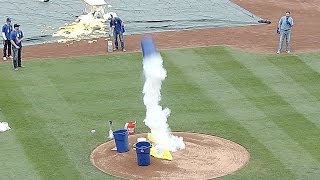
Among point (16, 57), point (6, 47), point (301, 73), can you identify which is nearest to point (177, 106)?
point (301, 73)

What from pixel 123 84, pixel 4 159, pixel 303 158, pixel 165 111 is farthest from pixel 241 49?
pixel 4 159

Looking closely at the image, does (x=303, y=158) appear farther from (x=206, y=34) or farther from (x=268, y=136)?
(x=206, y=34)

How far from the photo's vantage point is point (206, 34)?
108ft

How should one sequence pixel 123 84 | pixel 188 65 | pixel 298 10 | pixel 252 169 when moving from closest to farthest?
pixel 252 169 → pixel 123 84 → pixel 188 65 → pixel 298 10

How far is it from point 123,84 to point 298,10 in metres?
14.9

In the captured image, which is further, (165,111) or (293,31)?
(293,31)

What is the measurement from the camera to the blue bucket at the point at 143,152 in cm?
1830

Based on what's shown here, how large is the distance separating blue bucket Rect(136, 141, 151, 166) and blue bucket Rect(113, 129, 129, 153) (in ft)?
2.40

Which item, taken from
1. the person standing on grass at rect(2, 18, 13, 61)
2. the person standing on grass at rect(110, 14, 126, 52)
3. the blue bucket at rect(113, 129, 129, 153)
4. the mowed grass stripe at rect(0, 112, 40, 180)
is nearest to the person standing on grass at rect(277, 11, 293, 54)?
the person standing on grass at rect(110, 14, 126, 52)

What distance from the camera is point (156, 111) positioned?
20000 millimetres

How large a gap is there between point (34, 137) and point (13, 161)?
1817mm

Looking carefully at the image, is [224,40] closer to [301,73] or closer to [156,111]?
[301,73]

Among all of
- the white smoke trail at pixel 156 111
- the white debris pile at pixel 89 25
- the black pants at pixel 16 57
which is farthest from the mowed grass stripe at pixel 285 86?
the black pants at pixel 16 57

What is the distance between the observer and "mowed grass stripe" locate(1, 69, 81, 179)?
1850 centimetres
